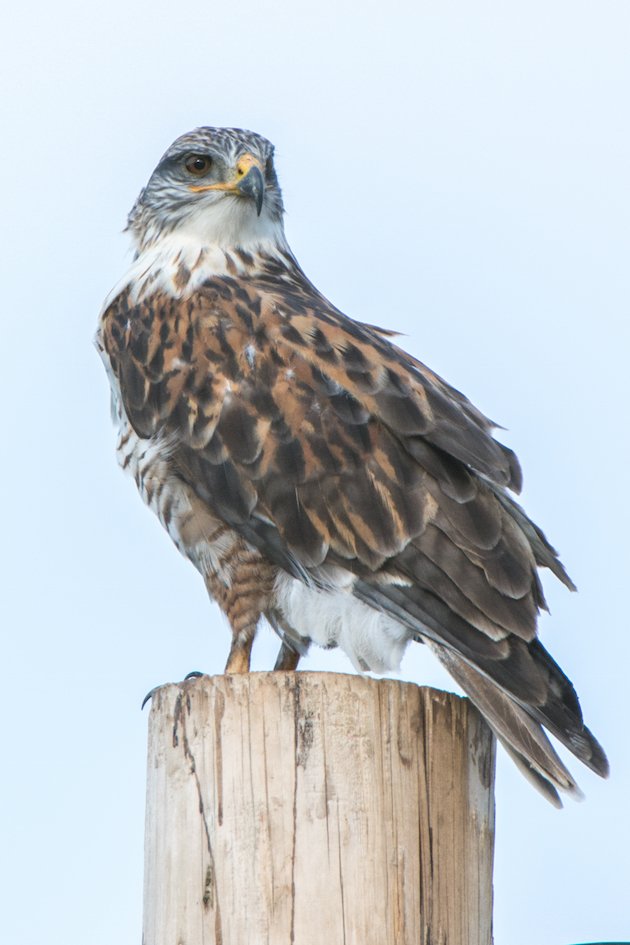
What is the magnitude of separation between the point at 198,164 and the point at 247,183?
1.29 ft

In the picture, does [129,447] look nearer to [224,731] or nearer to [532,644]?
[532,644]

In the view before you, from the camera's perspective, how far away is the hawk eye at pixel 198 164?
614cm

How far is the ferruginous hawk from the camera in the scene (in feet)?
13.9

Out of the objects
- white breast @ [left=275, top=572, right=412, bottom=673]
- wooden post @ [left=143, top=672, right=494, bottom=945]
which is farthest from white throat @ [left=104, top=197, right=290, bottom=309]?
wooden post @ [left=143, top=672, right=494, bottom=945]

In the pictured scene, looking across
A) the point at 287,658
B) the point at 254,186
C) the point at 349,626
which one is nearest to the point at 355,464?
the point at 349,626

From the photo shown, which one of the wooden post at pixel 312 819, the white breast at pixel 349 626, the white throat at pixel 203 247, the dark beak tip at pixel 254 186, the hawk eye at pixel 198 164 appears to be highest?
the hawk eye at pixel 198 164

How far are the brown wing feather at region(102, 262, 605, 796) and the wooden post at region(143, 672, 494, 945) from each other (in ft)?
2.72

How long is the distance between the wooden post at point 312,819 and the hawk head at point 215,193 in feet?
9.95

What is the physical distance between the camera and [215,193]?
6.05 meters

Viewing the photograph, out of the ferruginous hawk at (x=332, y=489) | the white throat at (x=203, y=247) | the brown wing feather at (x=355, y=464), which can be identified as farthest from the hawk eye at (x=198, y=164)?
the brown wing feather at (x=355, y=464)

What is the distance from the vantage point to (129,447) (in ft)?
17.1

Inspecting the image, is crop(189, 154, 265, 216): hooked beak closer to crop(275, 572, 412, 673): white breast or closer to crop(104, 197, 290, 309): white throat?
crop(104, 197, 290, 309): white throat

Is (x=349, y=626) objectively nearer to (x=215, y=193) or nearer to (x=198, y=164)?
(x=215, y=193)

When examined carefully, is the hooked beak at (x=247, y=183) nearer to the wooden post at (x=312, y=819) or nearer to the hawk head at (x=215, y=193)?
the hawk head at (x=215, y=193)
